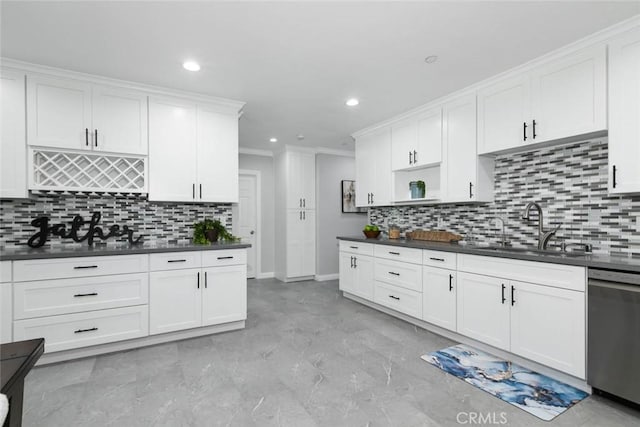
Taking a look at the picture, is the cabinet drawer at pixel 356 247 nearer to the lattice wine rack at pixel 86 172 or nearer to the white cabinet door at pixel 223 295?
the white cabinet door at pixel 223 295

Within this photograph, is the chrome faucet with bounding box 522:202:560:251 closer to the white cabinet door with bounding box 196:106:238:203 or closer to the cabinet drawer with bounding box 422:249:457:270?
the cabinet drawer with bounding box 422:249:457:270

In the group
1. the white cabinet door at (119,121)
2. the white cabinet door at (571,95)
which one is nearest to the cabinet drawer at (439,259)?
the white cabinet door at (571,95)

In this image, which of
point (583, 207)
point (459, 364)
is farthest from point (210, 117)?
point (583, 207)

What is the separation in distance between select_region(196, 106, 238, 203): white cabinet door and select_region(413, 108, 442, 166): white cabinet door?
2.20 m

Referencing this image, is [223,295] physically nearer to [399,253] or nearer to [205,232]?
[205,232]

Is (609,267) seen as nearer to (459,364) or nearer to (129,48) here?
(459,364)

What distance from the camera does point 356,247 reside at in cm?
444

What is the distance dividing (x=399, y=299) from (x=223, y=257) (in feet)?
6.62

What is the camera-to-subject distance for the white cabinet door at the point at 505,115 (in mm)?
2795

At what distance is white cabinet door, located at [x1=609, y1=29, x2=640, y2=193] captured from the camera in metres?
2.16

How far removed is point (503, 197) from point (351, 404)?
2.51 m

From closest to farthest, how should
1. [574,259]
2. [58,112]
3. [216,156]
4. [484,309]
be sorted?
[574,259]
[484,309]
[58,112]
[216,156]

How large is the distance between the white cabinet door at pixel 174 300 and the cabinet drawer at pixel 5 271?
981mm

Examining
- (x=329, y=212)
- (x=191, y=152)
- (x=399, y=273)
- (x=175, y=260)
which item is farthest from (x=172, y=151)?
(x=329, y=212)
